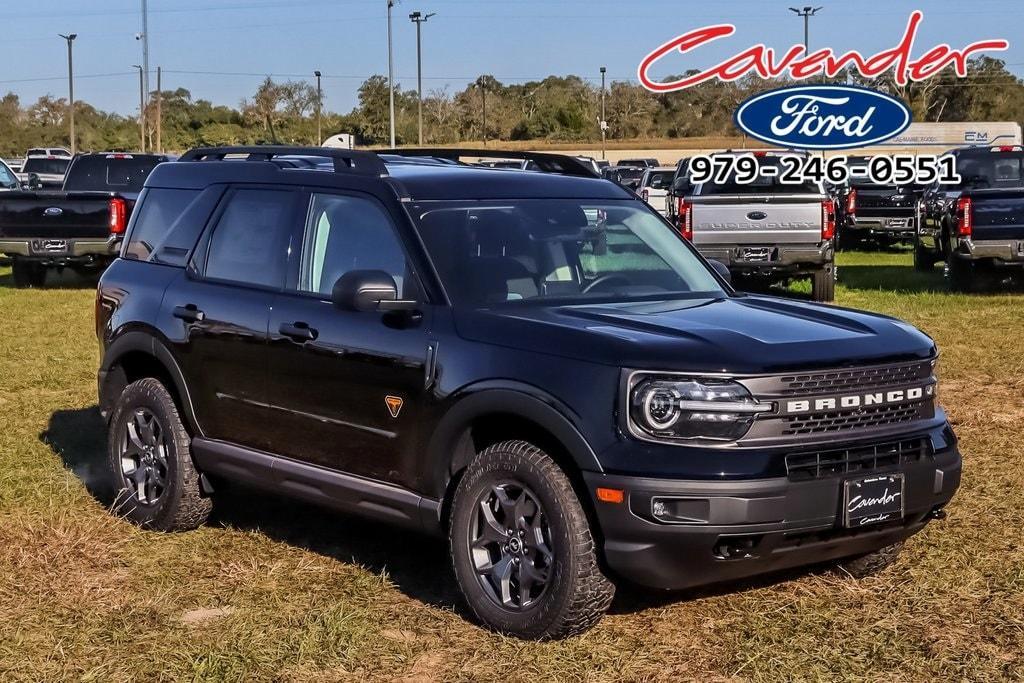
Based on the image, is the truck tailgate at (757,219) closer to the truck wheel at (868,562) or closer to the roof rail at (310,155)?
the roof rail at (310,155)

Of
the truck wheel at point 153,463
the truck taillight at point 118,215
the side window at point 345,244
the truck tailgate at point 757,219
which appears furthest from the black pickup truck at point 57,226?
the side window at point 345,244

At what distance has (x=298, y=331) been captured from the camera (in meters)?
6.13

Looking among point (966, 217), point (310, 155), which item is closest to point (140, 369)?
point (310, 155)

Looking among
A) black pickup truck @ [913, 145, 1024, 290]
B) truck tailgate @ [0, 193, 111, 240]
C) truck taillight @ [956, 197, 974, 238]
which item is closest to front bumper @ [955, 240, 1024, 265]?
black pickup truck @ [913, 145, 1024, 290]

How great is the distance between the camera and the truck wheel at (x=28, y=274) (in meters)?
20.3

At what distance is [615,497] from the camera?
15.9ft

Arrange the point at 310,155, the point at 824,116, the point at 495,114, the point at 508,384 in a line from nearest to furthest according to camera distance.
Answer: the point at 508,384 → the point at 310,155 → the point at 824,116 → the point at 495,114

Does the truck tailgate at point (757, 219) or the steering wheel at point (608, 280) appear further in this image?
the truck tailgate at point (757, 219)

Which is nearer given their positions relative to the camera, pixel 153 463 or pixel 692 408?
pixel 692 408

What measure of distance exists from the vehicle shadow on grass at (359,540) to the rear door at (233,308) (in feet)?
2.14

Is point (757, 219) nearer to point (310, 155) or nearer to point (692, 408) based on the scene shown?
point (310, 155)

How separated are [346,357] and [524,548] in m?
1.19

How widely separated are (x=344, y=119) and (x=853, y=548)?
90.5 metres

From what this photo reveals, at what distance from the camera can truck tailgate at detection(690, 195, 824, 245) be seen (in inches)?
645
